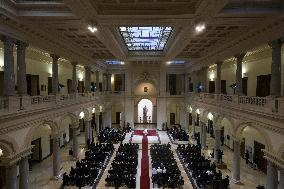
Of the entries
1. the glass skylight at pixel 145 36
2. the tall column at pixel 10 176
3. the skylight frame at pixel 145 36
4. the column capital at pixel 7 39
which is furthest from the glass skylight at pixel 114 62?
the tall column at pixel 10 176

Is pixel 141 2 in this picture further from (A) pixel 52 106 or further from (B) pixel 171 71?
(B) pixel 171 71

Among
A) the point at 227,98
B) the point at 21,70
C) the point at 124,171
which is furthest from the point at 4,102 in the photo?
the point at 227,98

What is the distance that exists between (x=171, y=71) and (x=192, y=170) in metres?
17.2

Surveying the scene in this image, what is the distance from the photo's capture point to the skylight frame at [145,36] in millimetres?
15359

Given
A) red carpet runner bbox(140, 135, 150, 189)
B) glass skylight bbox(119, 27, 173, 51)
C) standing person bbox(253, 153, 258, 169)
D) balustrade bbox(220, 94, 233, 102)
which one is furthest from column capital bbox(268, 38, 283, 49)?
standing person bbox(253, 153, 258, 169)

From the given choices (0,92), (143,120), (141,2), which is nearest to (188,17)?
(141,2)

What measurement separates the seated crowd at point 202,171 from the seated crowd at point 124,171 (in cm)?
354

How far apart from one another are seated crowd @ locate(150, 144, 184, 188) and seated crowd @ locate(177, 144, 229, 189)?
40.4 inches

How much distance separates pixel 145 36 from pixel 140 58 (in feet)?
23.4

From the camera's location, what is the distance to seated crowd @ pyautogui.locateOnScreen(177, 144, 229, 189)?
508 inches

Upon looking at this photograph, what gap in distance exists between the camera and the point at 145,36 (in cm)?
1781

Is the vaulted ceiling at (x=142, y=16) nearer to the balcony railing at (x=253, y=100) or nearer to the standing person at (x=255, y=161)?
the balcony railing at (x=253, y=100)

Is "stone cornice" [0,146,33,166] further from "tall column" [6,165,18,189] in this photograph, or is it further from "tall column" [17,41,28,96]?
"tall column" [17,41,28,96]

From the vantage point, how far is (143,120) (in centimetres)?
3788
